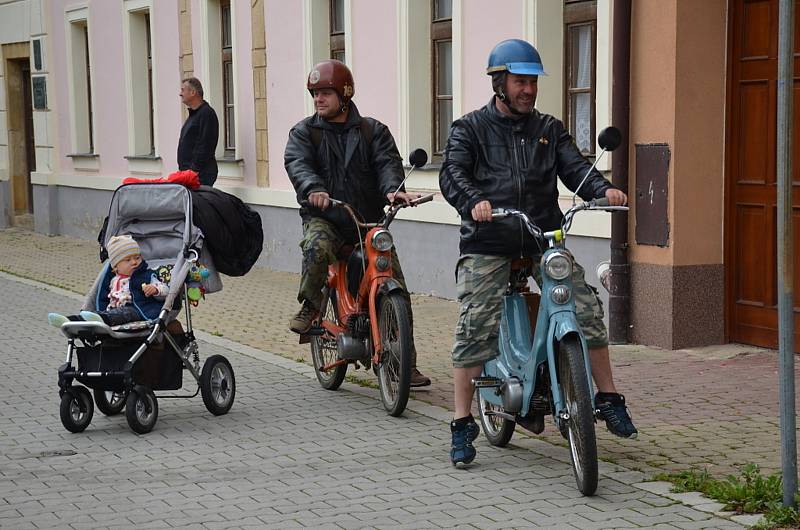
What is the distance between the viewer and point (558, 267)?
6109 mm

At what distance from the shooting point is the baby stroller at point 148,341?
7605 millimetres

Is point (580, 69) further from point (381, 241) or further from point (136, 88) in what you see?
point (136, 88)

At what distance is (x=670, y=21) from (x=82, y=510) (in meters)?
5.65

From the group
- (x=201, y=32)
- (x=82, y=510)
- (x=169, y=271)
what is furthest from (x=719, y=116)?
(x=201, y=32)

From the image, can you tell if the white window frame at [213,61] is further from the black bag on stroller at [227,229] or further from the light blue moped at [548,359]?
the light blue moped at [548,359]

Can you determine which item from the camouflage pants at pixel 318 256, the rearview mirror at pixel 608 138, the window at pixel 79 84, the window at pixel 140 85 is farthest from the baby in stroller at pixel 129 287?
the window at pixel 79 84

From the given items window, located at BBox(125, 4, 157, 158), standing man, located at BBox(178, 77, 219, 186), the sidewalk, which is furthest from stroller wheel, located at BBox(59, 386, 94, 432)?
window, located at BBox(125, 4, 157, 158)

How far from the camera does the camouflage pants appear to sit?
8273 millimetres

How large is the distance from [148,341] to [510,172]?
2295 mm

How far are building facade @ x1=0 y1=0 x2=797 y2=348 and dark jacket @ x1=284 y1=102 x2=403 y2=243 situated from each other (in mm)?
2351

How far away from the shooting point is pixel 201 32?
61.0ft

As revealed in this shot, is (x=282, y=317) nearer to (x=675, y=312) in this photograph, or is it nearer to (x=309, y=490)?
(x=675, y=312)

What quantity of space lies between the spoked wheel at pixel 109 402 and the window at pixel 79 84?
15530mm

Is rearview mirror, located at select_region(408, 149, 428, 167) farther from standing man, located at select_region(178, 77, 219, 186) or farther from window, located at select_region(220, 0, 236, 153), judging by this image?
window, located at select_region(220, 0, 236, 153)
